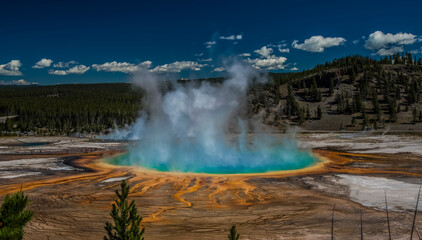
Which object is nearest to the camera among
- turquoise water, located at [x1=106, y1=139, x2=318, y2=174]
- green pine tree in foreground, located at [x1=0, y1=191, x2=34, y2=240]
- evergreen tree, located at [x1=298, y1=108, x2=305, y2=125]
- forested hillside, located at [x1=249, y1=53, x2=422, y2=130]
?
green pine tree in foreground, located at [x1=0, y1=191, x2=34, y2=240]

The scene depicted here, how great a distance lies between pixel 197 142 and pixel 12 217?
3889 centimetres

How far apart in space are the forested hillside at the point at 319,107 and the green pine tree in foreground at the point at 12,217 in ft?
222

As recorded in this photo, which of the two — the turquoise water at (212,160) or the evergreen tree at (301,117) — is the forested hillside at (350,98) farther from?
the turquoise water at (212,160)

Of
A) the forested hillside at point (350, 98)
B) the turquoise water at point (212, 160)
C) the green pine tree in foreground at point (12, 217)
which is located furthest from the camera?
the forested hillside at point (350, 98)

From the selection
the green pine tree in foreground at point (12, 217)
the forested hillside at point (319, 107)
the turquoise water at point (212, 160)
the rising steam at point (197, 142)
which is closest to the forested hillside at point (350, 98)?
the forested hillside at point (319, 107)

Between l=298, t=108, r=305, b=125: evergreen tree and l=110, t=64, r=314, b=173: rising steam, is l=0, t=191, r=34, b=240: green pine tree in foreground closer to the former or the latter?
l=110, t=64, r=314, b=173: rising steam

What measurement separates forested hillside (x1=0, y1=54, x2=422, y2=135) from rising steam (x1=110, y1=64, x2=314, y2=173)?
814 inches

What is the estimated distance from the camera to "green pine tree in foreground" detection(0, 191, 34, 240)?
4.43 meters

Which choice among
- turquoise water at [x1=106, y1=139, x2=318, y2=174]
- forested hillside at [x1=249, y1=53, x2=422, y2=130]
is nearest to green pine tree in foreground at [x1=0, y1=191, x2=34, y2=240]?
turquoise water at [x1=106, y1=139, x2=318, y2=174]

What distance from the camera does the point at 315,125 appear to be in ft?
266

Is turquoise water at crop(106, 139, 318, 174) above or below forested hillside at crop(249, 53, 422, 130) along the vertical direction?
below

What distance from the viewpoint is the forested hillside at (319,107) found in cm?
8006

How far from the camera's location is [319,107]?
8650 cm

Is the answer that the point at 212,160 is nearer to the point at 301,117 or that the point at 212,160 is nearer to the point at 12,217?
the point at 12,217
